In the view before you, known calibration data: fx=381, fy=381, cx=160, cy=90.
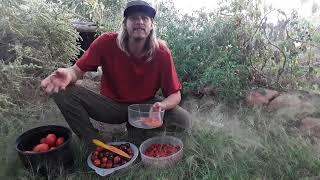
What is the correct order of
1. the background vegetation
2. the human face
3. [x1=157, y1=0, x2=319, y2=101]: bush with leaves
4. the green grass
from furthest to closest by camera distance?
1. [x1=157, y1=0, x2=319, y2=101]: bush with leaves
2. the background vegetation
3. the human face
4. the green grass

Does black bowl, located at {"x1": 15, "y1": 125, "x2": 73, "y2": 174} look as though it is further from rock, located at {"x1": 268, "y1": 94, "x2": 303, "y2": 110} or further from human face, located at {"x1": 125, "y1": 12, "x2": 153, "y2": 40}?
rock, located at {"x1": 268, "y1": 94, "x2": 303, "y2": 110}

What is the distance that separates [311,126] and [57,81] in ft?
7.54

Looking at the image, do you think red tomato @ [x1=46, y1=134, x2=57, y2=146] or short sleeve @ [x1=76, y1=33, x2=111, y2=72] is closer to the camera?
red tomato @ [x1=46, y1=134, x2=57, y2=146]

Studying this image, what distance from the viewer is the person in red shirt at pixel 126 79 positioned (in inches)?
129

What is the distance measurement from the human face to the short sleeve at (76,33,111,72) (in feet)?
0.99

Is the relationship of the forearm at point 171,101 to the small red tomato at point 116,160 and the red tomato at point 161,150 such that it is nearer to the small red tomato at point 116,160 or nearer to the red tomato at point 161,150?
Answer: the red tomato at point 161,150

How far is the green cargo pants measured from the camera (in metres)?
3.31

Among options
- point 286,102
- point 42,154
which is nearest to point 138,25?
point 42,154

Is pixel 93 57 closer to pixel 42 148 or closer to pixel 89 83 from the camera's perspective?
pixel 42 148

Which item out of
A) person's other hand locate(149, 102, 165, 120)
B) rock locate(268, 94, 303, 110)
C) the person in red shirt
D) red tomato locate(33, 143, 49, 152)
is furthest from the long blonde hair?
rock locate(268, 94, 303, 110)

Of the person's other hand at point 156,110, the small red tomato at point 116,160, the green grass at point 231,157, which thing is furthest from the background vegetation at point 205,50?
the small red tomato at point 116,160

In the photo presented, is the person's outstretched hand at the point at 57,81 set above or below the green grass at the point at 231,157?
above

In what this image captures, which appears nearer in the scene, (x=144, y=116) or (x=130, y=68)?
(x=144, y=116)

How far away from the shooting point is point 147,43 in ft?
11.2
